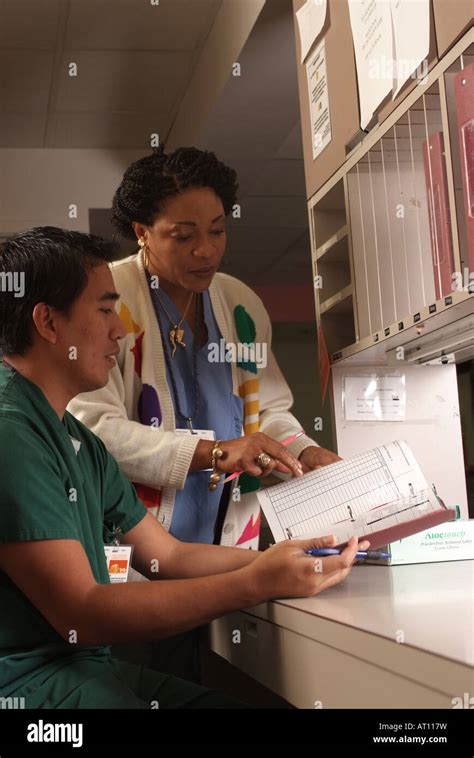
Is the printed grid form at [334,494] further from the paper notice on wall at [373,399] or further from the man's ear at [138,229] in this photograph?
the man's ear at [138,229]

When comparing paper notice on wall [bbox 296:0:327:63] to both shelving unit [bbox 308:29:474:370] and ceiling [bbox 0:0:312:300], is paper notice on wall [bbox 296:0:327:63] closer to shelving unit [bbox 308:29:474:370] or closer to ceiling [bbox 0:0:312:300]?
shelving unit [bbox 308:29:474:370]

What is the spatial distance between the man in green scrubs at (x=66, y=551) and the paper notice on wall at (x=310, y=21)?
3.17 ft

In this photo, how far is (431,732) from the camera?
34.9 inches

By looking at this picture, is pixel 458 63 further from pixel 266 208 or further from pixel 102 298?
pixel 266 208

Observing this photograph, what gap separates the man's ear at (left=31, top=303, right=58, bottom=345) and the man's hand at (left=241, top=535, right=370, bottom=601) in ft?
1.49

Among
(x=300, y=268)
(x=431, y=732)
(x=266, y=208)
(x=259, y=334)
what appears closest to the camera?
(x=431, y=732)

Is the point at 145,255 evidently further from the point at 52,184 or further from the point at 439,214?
the point at 52,184

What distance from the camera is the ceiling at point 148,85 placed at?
10.6 ft

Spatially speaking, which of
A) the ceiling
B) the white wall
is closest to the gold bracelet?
the ceiling

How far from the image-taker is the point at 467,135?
135 centimetres

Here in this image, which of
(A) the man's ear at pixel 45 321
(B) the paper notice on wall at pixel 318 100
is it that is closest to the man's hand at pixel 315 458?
(A) the man's ear at pixel 45 321

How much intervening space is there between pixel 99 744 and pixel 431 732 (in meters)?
0.40

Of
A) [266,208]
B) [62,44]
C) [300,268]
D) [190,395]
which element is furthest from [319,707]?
[300,268]

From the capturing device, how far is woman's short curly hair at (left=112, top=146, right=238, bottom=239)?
1.96 metres
